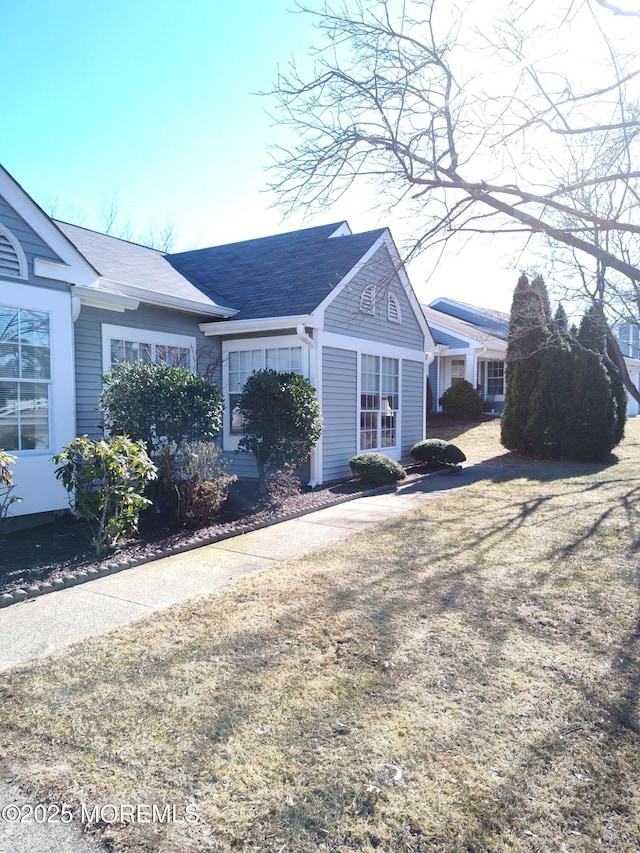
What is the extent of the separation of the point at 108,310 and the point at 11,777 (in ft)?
23.7

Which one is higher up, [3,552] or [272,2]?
[272,2]

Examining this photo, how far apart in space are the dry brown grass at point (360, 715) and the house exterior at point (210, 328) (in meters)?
3.89

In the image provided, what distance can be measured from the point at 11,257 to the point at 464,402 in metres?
16.9

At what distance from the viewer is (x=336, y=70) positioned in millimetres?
5969

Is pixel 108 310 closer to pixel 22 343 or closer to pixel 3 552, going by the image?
pixel 22 343

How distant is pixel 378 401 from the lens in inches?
492

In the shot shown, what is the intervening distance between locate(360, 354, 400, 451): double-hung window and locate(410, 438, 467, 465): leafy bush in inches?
25.8

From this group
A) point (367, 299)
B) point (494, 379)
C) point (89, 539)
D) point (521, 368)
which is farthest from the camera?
point (494, 379)

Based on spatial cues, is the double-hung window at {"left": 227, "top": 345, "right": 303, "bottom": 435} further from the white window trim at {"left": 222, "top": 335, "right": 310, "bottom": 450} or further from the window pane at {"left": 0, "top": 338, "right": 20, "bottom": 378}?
the window pane at {"left": 0, "top": 338, "right": 20, "bottom": 378}

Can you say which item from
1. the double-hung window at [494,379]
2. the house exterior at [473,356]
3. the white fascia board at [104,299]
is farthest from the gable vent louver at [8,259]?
the double-hung window at [494,379]

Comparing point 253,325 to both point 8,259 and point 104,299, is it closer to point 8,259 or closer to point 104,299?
point 104,299

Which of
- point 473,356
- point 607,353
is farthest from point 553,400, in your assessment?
point 473,356

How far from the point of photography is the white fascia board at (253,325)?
9.87 meters

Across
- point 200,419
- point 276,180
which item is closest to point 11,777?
point 200,419
